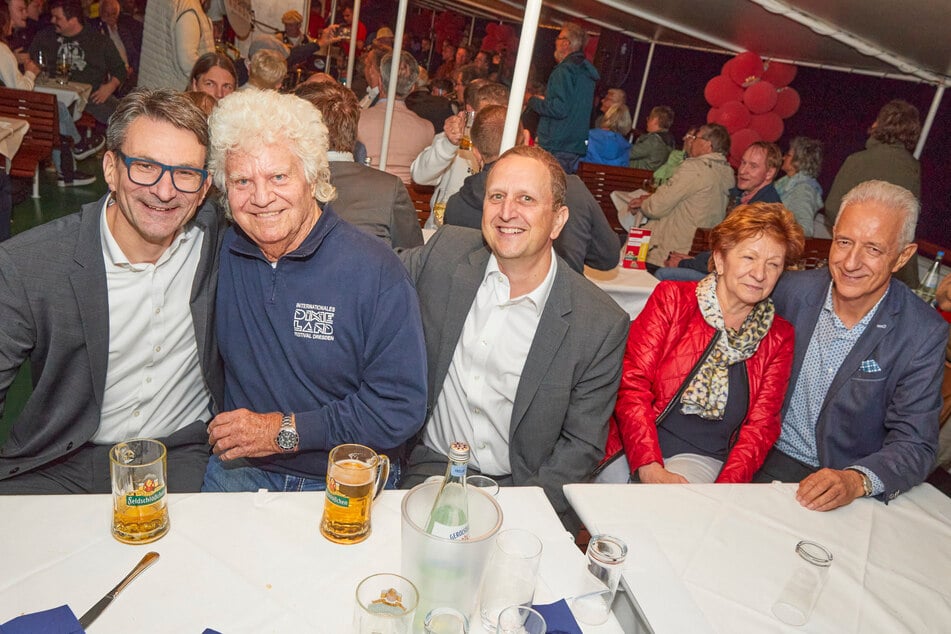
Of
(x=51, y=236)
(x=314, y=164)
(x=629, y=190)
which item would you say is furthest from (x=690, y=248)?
(x=51, y=236)

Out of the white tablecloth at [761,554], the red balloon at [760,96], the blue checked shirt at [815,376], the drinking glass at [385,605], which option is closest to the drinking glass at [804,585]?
the white tablecloth at [761,554]

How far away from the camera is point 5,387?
5.10 ft

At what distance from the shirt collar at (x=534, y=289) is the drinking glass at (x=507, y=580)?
945mm

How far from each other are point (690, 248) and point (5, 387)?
15.0ft

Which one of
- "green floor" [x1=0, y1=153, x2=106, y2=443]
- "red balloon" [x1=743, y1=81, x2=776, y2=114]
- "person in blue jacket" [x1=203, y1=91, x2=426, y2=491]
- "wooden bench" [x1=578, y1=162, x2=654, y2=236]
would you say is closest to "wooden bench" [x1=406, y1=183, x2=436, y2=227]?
"wooden bench" [x1=578, y1=162, x2=654, y2=236]

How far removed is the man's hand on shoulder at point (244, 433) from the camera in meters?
1.70

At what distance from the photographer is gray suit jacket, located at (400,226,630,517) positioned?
1.97 meters

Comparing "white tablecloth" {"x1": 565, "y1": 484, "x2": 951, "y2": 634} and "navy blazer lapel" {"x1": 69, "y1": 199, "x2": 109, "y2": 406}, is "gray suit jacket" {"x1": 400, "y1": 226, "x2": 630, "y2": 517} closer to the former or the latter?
"white tablecloth" {"x1": 565, "y1": 484, "x2": 951, "y2": 634}

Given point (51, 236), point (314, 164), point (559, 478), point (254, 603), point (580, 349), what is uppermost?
point (314, 164)

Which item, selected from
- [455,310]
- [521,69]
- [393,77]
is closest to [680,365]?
[455,310]

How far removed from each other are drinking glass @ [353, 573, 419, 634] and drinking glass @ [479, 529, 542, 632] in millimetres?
189

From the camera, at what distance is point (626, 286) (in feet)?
11.5

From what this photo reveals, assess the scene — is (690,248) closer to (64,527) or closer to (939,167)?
(939,167)

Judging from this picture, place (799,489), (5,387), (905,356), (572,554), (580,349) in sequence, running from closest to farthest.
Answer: (572,554) < (5,387) < (799,489) < (580,349) < (905,356)
